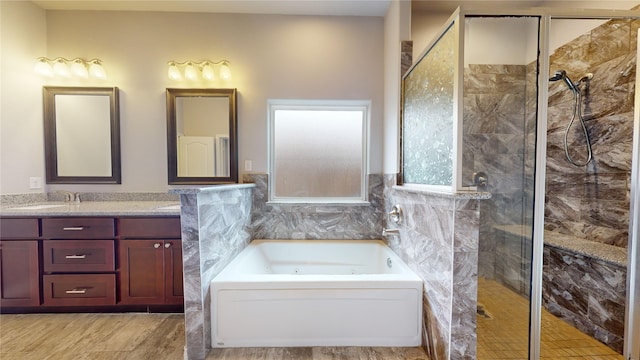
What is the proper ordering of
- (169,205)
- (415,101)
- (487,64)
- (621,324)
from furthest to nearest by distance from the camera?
1. (169,205)
2. (415,101)
3. (487,64)
4. (621,324)

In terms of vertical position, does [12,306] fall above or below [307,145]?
below

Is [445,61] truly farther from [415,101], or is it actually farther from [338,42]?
[338,42]

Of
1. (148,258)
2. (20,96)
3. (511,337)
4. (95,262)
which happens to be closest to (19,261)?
(95,262)

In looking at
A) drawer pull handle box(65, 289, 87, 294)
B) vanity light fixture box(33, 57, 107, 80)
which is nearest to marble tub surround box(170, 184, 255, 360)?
drawer pull handle box(65, 289, 87, 294)

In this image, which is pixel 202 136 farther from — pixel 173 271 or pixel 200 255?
pixel 200 255

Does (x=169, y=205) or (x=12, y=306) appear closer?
(x=12, y=306)

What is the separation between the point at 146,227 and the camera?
2096 millimetres

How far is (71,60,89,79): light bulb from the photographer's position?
8.16ft

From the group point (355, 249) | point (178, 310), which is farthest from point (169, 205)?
point (355, 249)

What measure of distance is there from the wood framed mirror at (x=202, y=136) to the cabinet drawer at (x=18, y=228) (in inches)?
38.9

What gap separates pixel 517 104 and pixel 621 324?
5.09 ft

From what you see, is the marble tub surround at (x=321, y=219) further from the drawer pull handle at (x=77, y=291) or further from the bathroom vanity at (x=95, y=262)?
the drawer pull handle at (x=77, y=291)

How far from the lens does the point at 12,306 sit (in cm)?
208

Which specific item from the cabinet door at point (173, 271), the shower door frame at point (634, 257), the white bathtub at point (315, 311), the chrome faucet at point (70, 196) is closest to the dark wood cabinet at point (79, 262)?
the cabinet door at point (173, 271)
